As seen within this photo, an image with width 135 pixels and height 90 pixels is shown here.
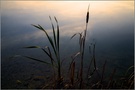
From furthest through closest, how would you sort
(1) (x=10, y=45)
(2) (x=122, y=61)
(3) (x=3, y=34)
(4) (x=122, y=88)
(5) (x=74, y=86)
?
(3) (x=3, y=34) → (1) (x=10, y=45) → (2) (x=122, y=61) → (4) (x=122, y=88) → (5) (x=74, y=86)

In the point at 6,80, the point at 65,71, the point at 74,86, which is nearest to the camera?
the point at 74,86

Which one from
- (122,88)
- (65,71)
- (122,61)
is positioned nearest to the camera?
(122,88)

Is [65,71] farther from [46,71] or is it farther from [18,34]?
[18,34]

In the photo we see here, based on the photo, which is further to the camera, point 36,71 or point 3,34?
point 3,34

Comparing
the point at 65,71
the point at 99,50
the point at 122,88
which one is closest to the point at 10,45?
the point at 65,71

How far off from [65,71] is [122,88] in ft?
1.75

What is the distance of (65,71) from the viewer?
171cm

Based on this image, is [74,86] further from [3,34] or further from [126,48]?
[3,34]

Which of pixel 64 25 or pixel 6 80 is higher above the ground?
pixel 64 25

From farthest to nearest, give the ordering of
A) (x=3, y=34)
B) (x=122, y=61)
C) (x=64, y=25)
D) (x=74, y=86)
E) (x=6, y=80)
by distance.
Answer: (x=64, y=25)
(x=3, y=34)
(x=122, y=61)
(x=6, y=80)
(x=74, y=86)

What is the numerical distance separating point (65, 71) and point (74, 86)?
443 mm

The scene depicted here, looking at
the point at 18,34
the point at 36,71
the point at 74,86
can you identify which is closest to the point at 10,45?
the point at 18,34

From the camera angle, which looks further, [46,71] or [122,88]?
[46,71]

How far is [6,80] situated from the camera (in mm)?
1579
